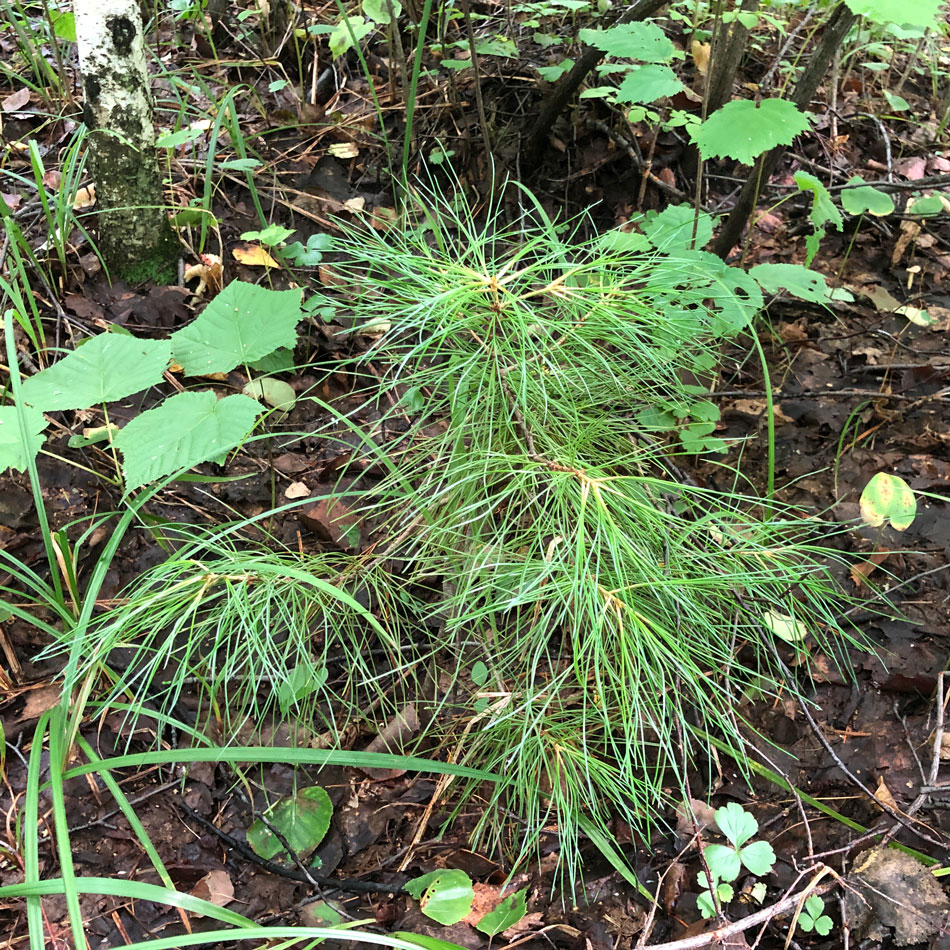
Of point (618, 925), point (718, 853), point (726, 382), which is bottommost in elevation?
point (618, 925)

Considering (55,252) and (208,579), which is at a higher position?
(55,252)

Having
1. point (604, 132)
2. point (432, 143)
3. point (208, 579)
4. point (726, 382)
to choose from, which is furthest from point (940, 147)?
point (208, 579)

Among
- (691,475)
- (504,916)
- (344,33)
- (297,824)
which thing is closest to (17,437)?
(297,824)

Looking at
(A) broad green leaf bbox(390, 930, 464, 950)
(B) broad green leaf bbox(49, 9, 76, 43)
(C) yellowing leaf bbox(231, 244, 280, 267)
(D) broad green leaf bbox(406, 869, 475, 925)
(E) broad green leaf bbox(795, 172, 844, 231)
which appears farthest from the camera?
(B) broad green leaf bbox(49, 9, 76, 43)

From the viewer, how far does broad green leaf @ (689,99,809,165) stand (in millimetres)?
1341

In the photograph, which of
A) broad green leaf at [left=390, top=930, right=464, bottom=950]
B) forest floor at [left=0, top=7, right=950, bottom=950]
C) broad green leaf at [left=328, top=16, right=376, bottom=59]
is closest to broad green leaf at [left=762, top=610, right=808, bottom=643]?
forest floor at [left=0, top=7, right=950, bottom=950]

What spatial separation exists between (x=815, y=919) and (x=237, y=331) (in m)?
1.41

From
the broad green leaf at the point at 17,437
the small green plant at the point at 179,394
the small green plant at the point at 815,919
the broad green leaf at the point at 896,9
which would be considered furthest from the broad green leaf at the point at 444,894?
the broad green leaf at the point at 896,9

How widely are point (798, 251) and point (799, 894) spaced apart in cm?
175

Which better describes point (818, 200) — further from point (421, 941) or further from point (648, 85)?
point (421, 941)

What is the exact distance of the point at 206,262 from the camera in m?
1.91

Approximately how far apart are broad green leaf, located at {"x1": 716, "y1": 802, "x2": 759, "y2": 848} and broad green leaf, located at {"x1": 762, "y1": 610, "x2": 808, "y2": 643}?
0.30 meters

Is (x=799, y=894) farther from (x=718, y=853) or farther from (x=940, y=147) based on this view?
(x=940, y=147)

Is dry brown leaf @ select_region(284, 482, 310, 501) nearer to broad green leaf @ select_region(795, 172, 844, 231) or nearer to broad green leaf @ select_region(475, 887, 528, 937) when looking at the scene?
broad green leaf @ select_region(475, 887, 528, 937)
